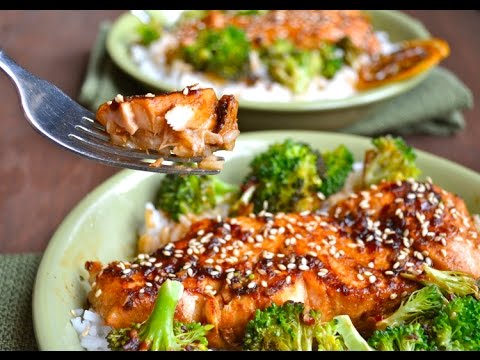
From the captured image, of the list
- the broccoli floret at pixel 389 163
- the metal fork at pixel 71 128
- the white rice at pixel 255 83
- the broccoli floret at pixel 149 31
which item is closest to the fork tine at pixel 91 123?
the metal fork at pixel 71 128

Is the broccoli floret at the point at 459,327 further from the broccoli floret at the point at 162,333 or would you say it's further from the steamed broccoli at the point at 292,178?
the steamed broccoli at the point at 292,178

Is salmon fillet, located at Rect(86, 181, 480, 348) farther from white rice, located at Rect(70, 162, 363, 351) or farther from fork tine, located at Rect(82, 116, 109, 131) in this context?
fork tine, located at Rect(82, 116, 109, 131)

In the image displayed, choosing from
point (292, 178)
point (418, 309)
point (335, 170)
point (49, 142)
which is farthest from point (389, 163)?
point (49, 142)

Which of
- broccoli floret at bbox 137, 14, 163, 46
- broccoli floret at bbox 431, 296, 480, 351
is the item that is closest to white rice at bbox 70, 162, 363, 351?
broccoli floret at bbox 431, 296, 480, 351

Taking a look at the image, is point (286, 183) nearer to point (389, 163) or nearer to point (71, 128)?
point (389, 163)

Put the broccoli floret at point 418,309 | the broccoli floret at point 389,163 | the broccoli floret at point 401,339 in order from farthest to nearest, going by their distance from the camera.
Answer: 1. the broccoli floret at point 389,163
2. the broccoli floret at point 418,309
3. the broccoli floret at point 401,339

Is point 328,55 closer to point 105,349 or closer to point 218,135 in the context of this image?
point 218,135
